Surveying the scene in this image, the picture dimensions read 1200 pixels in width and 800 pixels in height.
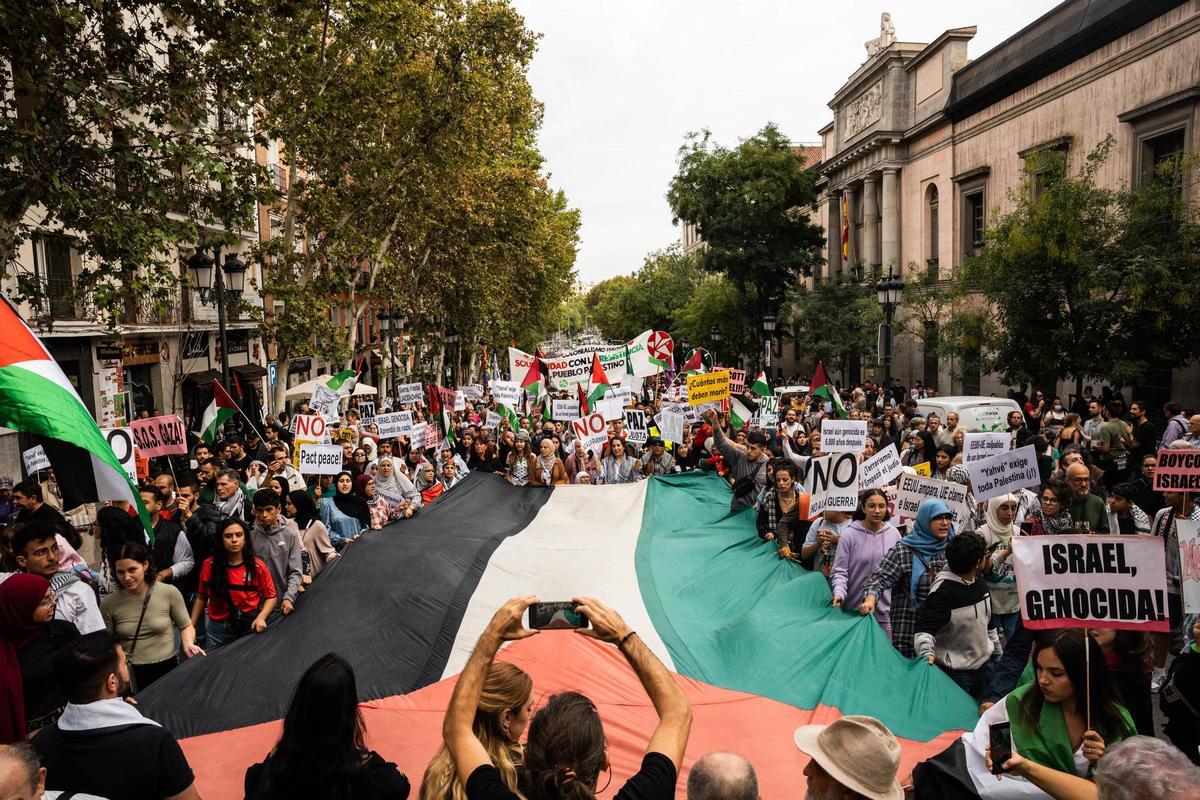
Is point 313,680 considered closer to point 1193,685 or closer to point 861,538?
point 1193,685

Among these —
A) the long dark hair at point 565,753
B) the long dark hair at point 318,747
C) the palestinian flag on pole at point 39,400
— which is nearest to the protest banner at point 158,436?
the palestinian flag on pole at point 39,400

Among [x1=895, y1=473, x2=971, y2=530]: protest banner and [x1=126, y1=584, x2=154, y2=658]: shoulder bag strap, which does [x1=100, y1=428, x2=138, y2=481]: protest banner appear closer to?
[x1=126, y1=584, x2=154, y2=658]: shoulder bag strap

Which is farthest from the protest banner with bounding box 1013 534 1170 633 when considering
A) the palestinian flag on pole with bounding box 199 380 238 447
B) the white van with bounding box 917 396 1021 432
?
the white van with bounding box 917 396 1021 432

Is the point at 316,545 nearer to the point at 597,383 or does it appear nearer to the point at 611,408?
the point at 611,408

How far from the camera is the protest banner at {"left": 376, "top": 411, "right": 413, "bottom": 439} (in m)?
14.2

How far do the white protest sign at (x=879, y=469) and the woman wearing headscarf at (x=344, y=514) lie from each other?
479cm

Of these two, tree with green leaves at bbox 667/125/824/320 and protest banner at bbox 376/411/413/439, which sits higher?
tree with green leaves at bbox 667/125/824/320

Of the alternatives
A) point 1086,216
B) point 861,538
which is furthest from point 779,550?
point 1086,216

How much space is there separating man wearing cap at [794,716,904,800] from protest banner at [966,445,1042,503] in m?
5.67

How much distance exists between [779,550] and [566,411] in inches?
337

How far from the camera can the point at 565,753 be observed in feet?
8.98

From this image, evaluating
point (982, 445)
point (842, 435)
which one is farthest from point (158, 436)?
point (982, 445)

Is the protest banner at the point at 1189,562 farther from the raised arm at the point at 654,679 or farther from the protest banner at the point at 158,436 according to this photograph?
the protest banner at the point at 158,436

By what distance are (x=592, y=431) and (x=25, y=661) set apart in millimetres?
10346
